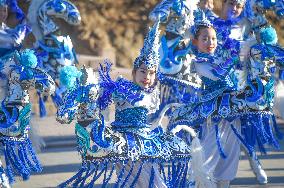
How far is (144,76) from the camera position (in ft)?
23.3

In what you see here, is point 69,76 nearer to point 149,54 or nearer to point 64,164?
point 149,54

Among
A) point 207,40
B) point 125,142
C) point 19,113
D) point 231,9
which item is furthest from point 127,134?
point 231,9

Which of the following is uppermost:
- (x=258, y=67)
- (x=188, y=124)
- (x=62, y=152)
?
(x=258, y=67)

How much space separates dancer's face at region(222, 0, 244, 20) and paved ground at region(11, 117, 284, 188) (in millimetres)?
Answer: 1620

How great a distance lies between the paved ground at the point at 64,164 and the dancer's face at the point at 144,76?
2.28 m

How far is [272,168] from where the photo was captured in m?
10.1

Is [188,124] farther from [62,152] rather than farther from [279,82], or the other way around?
[62,152]

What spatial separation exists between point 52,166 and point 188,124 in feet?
8.48

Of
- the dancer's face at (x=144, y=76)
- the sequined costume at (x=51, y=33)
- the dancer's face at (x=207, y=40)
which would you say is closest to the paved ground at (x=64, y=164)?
the sequined costume at (x=51, y=33)

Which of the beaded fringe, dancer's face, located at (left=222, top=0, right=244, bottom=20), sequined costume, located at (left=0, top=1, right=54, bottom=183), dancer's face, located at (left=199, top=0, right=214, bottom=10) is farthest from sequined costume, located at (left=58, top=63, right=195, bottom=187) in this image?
dancer's face, located at (left=199, top=0, right=214, bottom=10)

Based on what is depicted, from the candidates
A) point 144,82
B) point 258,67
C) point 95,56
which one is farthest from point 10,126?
point 95,56

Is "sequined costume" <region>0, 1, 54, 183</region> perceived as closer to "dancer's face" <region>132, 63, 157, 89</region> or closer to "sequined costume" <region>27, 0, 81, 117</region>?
"dancer's face" <region>132, 63, 157, 89</region>

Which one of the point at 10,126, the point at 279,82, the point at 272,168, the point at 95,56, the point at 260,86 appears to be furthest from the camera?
the point at 95,56

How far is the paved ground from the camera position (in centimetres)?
922
